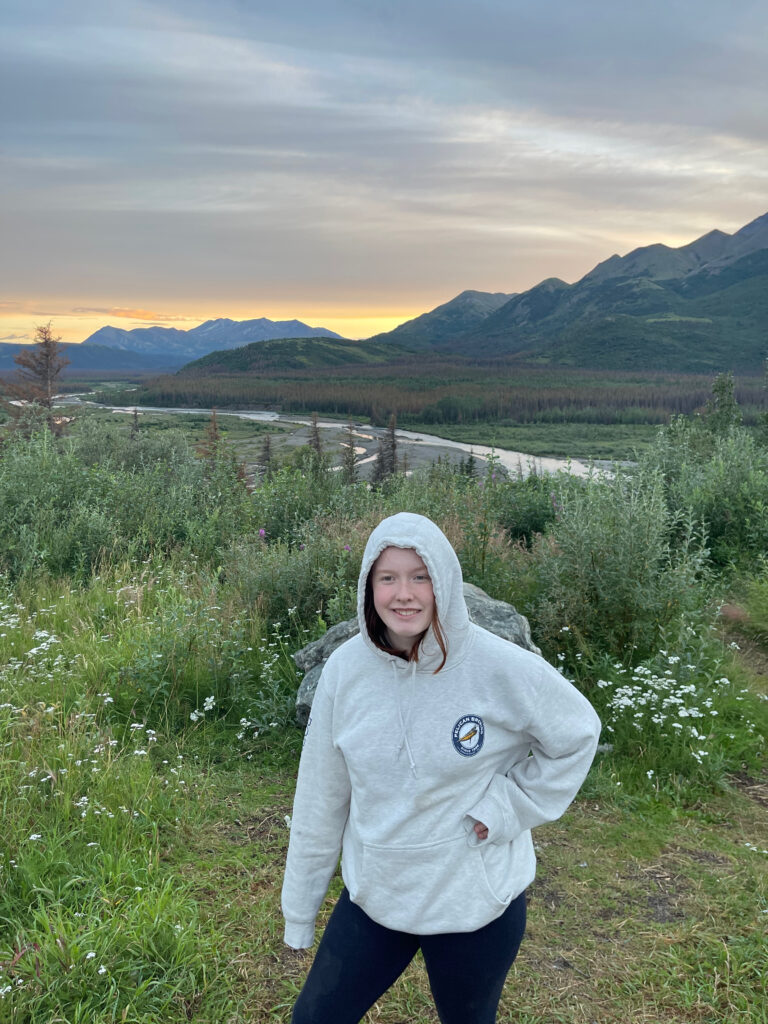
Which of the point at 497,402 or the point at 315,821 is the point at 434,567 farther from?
the point at 497,402

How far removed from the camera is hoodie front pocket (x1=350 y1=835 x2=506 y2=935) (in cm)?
198

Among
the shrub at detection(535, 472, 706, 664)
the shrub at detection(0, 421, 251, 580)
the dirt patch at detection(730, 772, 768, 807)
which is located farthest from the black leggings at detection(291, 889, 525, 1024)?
the shrub at detection(0, 421, 251, 580)

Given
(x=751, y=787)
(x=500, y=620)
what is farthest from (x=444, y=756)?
(x=751, y=787)

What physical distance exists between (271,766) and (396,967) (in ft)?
9.12

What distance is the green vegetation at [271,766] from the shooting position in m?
3.02

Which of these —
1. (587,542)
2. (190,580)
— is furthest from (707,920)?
(190,580)

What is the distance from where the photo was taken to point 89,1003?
2732 millimetres

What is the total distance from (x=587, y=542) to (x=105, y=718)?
4.01m

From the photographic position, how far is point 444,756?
200cm

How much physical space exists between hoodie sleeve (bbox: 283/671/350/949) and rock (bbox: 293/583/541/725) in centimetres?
260

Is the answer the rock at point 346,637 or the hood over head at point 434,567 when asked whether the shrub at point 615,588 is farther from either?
the hood over head at point 434,567

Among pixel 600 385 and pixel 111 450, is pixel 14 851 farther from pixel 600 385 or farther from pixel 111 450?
pixel 600 385

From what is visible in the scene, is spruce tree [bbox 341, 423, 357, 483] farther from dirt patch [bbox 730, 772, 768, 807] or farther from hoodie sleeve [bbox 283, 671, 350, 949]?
hoodie sleeve [bbox 283, 671, 350, 949]

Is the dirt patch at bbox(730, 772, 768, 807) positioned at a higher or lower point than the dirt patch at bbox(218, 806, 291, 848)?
lower
